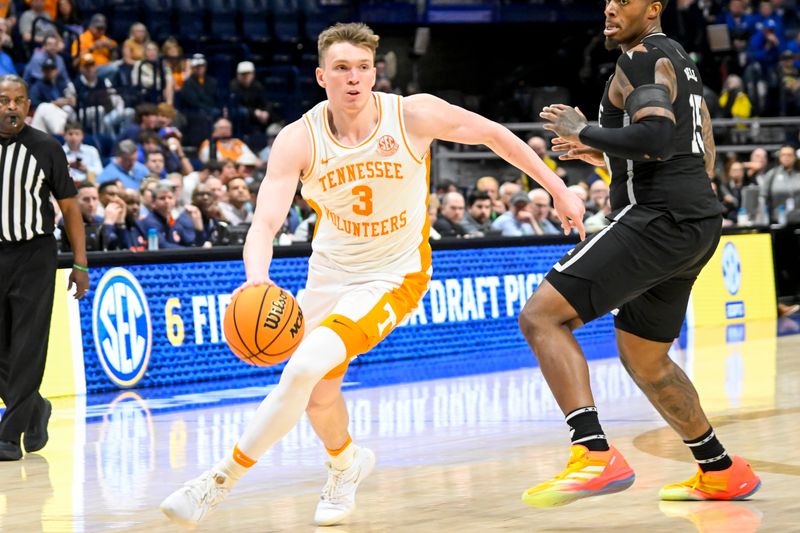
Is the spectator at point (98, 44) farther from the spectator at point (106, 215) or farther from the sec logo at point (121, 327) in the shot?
the sec logo at point (121, 327)

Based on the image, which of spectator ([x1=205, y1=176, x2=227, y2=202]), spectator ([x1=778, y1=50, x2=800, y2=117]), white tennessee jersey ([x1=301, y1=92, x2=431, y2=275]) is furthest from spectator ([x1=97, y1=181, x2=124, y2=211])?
spectator ([x1=778, y1=50, x2=800, y2=117])

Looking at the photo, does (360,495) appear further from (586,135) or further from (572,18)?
(572,18)

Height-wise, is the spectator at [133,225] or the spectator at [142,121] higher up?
the spectator at [142,121]

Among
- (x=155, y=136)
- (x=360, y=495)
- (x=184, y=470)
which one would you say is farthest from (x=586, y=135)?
(x=155, y=136)

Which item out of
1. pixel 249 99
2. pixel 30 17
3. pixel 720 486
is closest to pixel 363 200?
pixel 720 486

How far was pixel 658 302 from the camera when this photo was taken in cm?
619

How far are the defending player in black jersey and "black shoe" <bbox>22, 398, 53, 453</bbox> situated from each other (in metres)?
3.77

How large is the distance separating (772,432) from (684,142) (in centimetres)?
298

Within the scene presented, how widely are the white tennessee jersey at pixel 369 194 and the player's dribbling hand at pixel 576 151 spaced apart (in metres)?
0.59

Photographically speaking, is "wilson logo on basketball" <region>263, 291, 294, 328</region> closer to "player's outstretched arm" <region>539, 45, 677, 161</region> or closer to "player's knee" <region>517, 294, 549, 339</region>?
"player's knee" <region>517, 294, 549, 339</region>

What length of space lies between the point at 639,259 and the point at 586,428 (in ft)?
2.42

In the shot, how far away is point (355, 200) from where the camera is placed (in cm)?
606

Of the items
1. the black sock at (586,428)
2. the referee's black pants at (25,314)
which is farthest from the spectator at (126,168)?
the black sock at (586,428)

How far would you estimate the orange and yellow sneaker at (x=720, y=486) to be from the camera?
630cm
